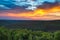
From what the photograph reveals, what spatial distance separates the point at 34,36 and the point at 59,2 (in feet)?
2.29

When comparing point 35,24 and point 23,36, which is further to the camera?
point 35,24

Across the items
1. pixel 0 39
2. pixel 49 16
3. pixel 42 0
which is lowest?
pixel 0 39

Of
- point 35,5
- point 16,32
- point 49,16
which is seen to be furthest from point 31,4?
point 16,32

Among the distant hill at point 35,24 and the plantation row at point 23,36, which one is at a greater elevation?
the distant hill at point 35,24

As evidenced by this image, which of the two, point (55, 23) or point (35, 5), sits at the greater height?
point (35, 5)

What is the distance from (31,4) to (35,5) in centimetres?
4

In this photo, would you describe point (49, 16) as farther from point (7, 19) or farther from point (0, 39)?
point (0, 39)

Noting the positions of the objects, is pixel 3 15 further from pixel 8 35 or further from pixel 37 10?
pixel 8 35

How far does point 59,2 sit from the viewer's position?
106 inches

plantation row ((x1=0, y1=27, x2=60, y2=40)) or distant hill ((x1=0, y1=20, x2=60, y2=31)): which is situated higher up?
distant hill ((x1=0, y1=20, x2=60, y2=31))

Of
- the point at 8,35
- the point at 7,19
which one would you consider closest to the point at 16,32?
the point at 8,35

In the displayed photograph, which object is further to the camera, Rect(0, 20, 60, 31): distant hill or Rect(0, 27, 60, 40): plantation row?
Rect(0, 20, 60, 31): distant hill

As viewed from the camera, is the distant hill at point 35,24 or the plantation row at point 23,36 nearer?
the plantation row at point 23,36

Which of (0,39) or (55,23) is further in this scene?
(55,23)
